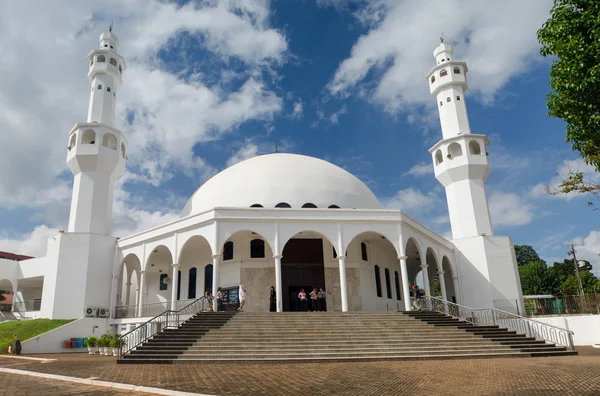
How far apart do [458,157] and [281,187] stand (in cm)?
1197

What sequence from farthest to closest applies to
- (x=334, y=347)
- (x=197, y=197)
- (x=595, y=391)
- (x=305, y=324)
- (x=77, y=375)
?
(x=197, y=197) → (x=305, y=324) → (x=334, y=347) → (x=77, y=375) → (x=595, y=391)

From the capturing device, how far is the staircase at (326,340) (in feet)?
45.9

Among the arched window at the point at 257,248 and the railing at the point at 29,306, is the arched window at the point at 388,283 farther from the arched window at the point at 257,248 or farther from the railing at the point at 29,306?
the railing at the point at 29,306

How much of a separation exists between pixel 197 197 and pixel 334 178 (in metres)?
9.03

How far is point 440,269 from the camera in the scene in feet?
82.8

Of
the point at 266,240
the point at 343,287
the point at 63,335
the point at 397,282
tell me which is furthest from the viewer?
the point at 397,282

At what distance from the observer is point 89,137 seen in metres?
28.0

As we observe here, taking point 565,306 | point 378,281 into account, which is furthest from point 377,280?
point 565,306

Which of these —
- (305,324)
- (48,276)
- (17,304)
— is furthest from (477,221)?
(17,304)

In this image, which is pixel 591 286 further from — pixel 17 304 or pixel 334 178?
pixel 17 304

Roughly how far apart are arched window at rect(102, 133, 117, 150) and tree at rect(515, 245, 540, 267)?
277 ft

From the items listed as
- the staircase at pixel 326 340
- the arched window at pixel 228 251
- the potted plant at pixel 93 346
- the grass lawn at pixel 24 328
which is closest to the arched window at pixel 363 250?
the staircase at pixel 326 340

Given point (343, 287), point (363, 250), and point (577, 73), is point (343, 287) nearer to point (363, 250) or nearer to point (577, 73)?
point (363, 250)

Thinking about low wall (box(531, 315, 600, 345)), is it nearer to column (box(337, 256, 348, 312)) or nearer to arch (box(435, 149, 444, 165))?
column (box(337, 256, 348, 312))
